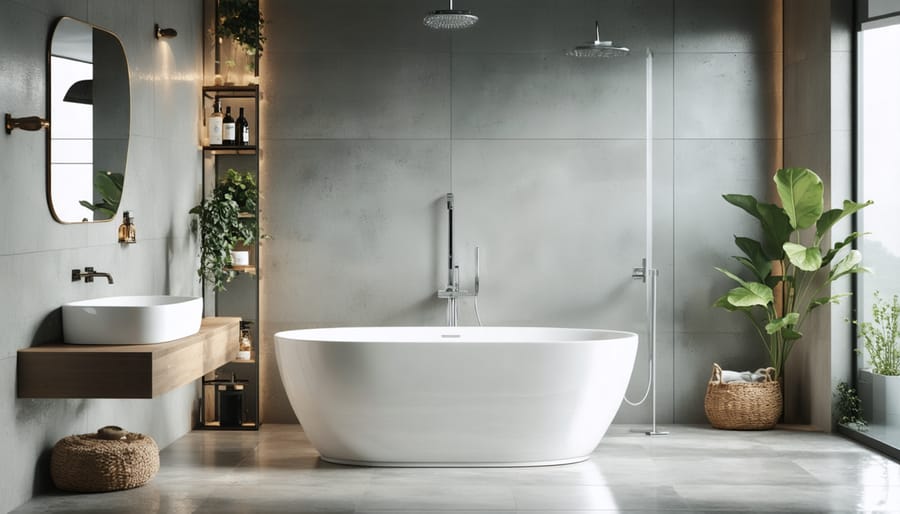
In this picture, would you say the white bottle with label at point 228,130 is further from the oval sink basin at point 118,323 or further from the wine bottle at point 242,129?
the oval sink basin at point 118,323

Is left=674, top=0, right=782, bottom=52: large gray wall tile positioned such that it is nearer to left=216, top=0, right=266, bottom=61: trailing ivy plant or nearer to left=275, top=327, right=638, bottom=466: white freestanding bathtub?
left=275, top=327, right=638, bottom=466: white freestanding bathtub

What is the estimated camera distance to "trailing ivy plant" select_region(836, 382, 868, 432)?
578cm

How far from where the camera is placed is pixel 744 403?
5.97 m

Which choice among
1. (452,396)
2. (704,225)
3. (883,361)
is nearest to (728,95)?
(704,225)

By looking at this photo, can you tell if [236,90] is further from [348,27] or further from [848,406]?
[848,406]

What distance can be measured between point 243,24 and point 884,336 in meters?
4.17

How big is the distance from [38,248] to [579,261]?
334cm

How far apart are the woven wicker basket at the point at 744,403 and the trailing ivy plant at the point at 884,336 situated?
63cm

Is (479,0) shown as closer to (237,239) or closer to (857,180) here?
(237,239)

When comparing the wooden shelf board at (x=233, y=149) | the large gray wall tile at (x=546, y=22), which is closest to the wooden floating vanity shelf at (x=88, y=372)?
the wooden shelf board at (x=233, y=149)

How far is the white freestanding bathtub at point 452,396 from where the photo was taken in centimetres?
474

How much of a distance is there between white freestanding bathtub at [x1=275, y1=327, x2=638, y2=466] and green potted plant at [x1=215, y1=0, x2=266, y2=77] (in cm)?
206

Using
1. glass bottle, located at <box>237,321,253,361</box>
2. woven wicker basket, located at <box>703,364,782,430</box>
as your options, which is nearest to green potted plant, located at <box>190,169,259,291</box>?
glass bottle, located at <box>237,321,253,361</box>

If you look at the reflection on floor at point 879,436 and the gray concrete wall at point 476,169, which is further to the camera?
the gray concrete wall at point 476,169
